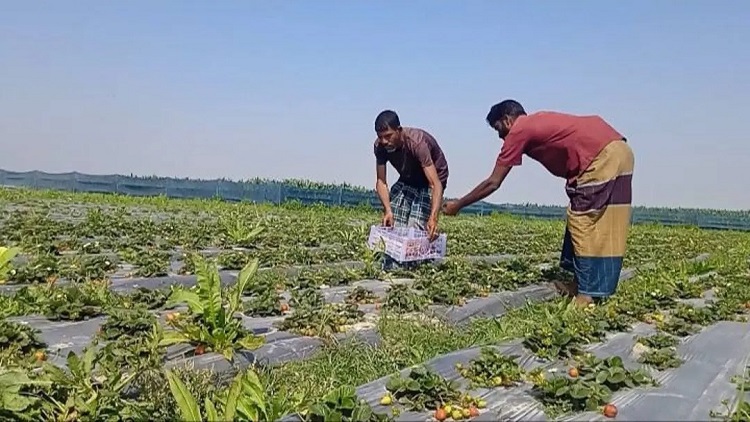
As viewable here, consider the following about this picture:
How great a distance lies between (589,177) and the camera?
4.35m

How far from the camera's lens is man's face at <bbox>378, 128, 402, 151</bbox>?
5.21 m

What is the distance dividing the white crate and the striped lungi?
4.67ft

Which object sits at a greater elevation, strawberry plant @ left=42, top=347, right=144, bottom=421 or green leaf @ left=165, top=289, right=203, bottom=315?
green leaf @ left=165, top=289, right=203, bottom=315

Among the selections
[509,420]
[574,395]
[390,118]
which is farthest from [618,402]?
[390,118]

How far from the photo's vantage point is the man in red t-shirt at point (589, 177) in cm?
431

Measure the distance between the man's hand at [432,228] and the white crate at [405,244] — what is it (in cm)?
5

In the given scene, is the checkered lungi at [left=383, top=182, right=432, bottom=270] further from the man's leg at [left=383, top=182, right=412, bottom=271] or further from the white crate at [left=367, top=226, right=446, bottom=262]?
the white crate at [left=367, top=226, right=446, bottom=262]

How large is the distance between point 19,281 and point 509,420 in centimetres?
356

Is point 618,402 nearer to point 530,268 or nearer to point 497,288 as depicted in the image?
point 497,288

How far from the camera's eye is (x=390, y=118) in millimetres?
5195

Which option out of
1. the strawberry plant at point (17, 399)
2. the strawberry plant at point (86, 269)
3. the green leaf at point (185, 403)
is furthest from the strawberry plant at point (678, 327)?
the strawberry plant at point (86, 269)

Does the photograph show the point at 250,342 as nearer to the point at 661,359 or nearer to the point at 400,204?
the point at 661,359

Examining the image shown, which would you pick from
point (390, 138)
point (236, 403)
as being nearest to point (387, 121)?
point (390, 138)

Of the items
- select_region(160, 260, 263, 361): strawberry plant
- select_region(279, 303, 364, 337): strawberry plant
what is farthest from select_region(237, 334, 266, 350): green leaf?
select_region(279, 303, 364, 337): strawberry plant
